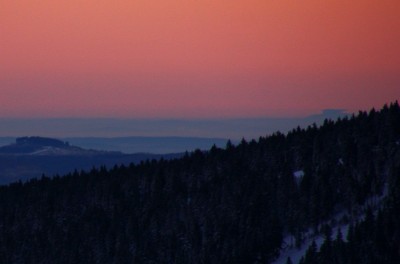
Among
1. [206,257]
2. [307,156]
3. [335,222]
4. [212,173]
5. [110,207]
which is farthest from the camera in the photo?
[110,207]

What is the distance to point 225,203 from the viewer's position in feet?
518

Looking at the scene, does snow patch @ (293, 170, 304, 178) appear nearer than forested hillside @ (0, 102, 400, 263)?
No

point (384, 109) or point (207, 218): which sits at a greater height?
point (384, 109)

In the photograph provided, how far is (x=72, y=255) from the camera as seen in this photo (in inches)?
6969

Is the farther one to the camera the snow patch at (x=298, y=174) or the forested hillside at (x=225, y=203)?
the snow patch at (x=298, y=174)

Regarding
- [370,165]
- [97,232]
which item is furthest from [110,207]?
[370,165]

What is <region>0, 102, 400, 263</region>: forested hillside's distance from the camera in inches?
5655

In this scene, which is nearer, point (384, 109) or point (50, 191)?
point (384, 109)

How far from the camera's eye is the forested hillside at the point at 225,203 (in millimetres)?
143625

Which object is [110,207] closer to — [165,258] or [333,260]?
[165,258]

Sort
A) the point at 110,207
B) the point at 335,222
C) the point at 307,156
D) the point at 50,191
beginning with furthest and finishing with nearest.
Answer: the point at 50,191
the point at 110,207
the point at 307,156
the point at 335,222

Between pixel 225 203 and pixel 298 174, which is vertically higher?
pixel 298 174

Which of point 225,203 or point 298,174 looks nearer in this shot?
point 225,203

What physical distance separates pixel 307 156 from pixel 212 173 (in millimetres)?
14825
